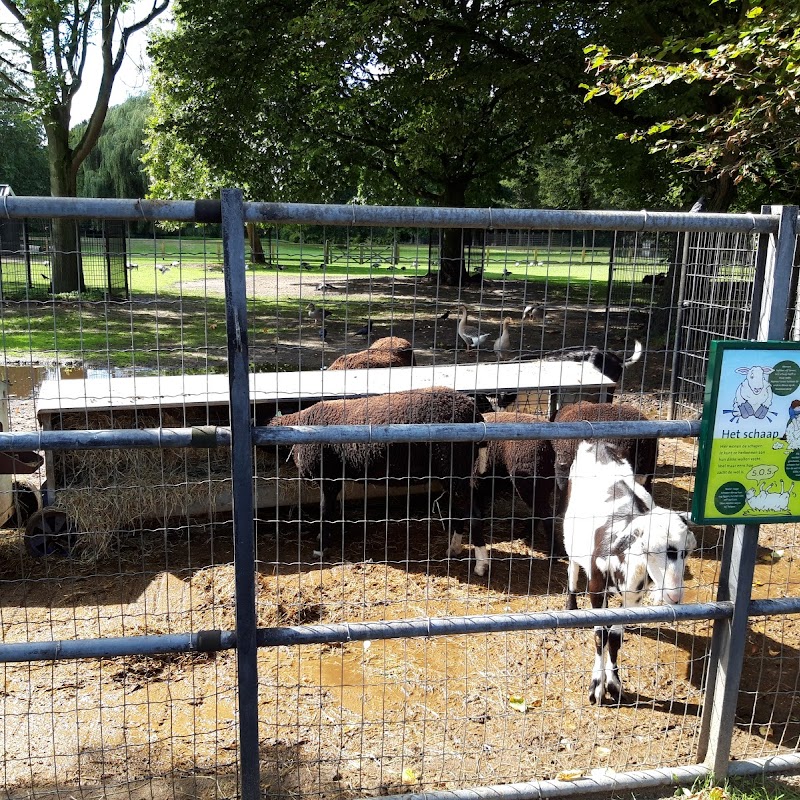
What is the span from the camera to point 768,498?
3.09 meters

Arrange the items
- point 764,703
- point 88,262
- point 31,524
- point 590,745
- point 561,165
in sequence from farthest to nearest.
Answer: point 561,165
point 88,262
point 31,524
point 764,703
point 590,745

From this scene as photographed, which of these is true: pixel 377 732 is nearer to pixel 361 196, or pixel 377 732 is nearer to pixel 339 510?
pixel 339 510

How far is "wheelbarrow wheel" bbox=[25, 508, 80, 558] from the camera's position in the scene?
604cm

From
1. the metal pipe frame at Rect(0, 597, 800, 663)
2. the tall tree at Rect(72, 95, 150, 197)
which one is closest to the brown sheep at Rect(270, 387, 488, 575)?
the metal pipe frame at Rect(0, 597, 800, 663)

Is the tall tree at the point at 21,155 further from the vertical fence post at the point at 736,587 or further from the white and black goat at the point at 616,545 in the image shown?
the vertical fence post at the point at 736,587

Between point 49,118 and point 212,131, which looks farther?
point 49,118

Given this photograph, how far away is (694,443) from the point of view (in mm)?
9203

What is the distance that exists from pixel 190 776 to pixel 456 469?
3.20 m

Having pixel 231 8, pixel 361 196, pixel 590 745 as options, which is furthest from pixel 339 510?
pixel 361 196

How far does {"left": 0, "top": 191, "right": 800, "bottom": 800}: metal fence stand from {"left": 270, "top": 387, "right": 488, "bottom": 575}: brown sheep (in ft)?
1.56

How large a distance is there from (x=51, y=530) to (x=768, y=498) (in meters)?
5.31

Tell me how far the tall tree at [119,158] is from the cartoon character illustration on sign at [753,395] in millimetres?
48041

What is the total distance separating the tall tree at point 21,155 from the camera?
4725 cm

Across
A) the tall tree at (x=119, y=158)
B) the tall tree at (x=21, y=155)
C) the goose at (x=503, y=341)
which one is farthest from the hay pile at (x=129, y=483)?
the tall tree at (x=21, y=155)
